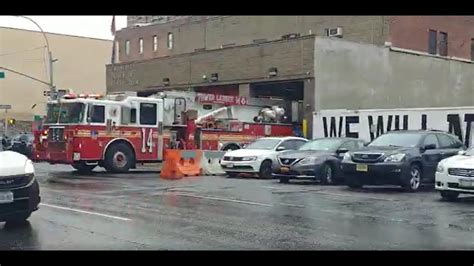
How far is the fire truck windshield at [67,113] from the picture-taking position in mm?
22000

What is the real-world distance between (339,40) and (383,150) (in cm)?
1578

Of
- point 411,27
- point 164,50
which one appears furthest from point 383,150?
point 164,50

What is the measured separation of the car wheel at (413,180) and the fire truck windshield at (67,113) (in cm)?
1117

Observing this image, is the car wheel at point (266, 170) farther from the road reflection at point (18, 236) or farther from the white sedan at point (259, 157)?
the road reflection at point (18, 236)

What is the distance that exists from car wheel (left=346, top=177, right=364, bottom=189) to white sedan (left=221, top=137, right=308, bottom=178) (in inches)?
152

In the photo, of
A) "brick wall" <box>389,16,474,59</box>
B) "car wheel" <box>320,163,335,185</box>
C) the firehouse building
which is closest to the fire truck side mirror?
the firehouse building

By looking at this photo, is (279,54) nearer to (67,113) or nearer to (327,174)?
(67,113)

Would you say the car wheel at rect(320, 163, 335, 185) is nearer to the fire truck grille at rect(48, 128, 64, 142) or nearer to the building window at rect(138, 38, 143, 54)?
the fire truck grille at rect(48, 128, 64, 142)

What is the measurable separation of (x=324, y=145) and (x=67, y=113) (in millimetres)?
8758

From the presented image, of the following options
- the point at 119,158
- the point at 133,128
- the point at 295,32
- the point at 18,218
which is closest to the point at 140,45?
the point at 295,32

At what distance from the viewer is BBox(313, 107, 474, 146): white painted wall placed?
77.0ft

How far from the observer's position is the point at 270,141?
72.9ft
